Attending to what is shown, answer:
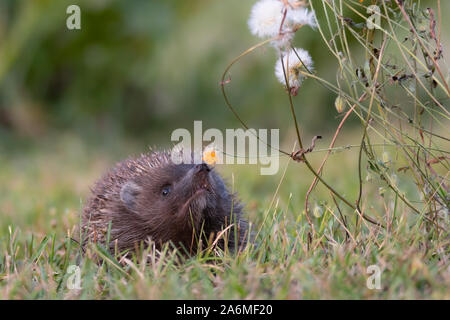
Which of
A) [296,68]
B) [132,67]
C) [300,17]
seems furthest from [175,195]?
[132,67]

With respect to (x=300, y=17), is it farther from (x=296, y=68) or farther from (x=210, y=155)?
(x=210, y=155)

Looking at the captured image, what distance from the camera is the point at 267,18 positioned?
3105 millimetres

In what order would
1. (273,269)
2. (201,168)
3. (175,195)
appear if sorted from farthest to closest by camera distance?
(175,195) → (201,168) → (273,269)

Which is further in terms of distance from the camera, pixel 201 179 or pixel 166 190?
pixel 166 190

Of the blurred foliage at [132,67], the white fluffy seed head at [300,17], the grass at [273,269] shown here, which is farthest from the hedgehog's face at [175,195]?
the blurred foliage at [132,67]

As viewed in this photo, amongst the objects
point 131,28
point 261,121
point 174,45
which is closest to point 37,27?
point 131,28

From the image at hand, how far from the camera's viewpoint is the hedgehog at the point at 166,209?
3.64 meters

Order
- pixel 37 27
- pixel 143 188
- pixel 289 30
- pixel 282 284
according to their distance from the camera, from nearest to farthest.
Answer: pixel 282 284 → pixel 289 30 → pixel 143 188 → pixel 37 27

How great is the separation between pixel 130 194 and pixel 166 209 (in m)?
0.29

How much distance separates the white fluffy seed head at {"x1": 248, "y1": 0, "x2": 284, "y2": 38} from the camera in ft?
10.2

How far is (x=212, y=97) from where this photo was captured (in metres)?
9.81

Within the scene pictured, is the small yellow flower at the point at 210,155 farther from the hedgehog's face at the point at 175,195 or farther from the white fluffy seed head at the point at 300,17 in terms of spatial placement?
the white fluffy seed head at the point at 300,17
